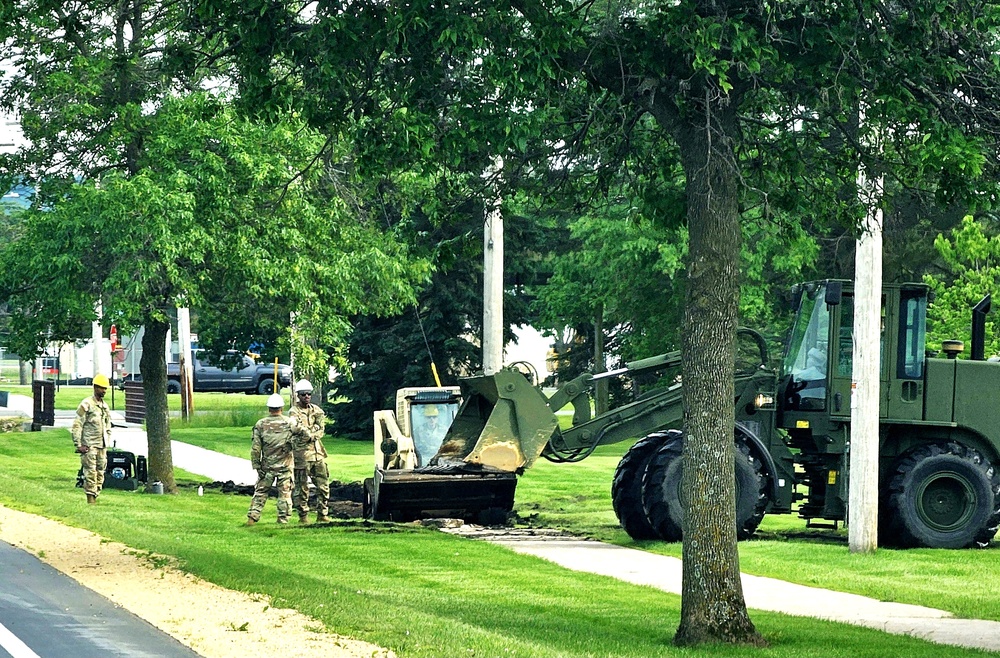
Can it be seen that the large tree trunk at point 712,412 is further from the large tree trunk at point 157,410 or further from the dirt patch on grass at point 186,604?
the large tree trunk at point 157,410

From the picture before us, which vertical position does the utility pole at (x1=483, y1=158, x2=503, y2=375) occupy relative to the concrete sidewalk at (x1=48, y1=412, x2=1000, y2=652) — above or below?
above

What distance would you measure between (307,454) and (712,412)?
10.5 metres

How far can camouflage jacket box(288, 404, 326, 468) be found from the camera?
2097 centimetres

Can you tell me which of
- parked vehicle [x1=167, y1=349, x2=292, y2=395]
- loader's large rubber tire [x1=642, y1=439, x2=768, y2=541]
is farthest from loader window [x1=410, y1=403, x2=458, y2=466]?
parked vehicle [x1=167, y1=349, x2=292, y2=395]

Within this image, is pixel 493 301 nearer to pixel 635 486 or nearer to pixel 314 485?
pixel 314 485

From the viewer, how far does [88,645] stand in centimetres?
1108

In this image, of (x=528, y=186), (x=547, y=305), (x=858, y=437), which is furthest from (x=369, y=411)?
(x=528, y=186)

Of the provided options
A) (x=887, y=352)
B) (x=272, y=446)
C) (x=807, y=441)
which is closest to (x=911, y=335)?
(x=887, y=352)

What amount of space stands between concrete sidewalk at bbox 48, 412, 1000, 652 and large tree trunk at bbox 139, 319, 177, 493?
24.3 ft

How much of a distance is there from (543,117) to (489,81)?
498 millimetres

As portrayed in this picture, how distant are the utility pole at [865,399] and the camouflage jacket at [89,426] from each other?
10801 millimetres

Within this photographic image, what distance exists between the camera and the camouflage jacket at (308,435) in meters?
21.0

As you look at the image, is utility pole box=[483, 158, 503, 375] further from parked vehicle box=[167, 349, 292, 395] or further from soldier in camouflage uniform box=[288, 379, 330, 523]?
parked vehicle box=[167, 349, 292, 395]

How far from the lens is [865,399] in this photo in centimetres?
1822
